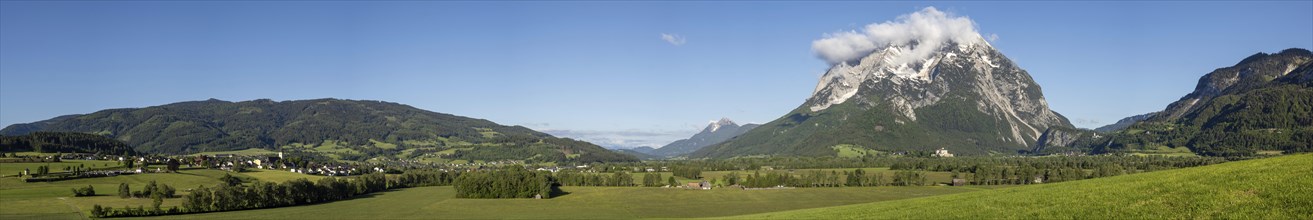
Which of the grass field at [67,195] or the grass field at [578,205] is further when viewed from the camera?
the grass field at [578,205]

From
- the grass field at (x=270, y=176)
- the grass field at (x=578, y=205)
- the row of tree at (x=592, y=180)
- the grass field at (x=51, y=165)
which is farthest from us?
the row of tree at (x=592, y=180)

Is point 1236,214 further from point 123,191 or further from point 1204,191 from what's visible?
point 123,191

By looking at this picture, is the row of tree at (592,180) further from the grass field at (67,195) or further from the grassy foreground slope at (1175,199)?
the grassy foreground slope at (1175,199)

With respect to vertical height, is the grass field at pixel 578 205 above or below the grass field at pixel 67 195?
below

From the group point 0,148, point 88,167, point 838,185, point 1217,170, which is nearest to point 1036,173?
point 838,185

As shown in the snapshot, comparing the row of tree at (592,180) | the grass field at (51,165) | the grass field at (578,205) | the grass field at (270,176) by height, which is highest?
the grass field at (51,165)

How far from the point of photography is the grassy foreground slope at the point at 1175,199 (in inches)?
915

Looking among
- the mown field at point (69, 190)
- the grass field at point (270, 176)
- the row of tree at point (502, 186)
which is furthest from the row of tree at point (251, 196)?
the row of tree at point (502, 186)

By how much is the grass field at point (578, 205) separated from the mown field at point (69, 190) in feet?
54.9

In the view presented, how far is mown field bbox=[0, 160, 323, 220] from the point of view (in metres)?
95.6

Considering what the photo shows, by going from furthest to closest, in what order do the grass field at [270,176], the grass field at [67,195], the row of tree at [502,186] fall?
the grass field at [270,176]
the row of tree at [502,186]
the grass field at [67,195]

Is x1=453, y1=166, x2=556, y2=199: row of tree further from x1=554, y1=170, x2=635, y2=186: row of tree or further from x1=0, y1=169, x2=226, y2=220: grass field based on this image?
x1=0, y1=169, x2=226, y2=220: grass field

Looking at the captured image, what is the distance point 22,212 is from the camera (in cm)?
9331

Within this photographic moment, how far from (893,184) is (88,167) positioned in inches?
6953
